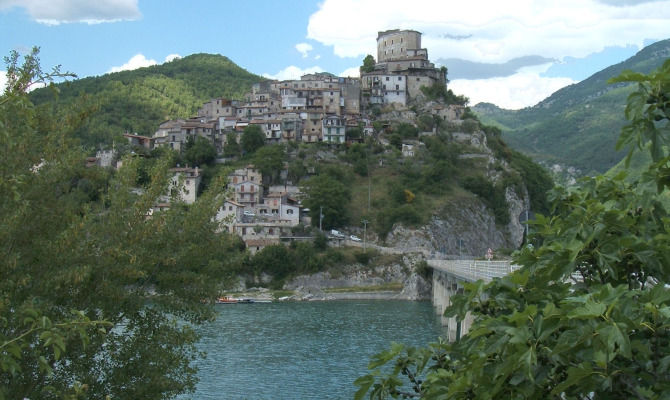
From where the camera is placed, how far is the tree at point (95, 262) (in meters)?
9.70

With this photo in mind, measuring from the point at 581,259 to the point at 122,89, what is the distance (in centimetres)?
12669

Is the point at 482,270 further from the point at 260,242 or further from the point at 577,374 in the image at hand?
the point at 260,242

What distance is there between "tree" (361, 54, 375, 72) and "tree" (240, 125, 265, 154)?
24283 millimetres

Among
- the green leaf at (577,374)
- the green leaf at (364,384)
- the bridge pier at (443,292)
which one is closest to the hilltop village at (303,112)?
the bridge pier at (443,292)

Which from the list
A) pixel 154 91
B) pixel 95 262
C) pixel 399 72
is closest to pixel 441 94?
pixel 399 72

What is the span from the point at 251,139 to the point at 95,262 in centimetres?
7206

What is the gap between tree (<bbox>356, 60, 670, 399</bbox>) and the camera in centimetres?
316

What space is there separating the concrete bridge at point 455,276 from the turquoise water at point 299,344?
107 centimetres

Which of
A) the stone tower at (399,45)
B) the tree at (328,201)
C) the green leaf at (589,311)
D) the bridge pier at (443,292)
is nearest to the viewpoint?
the green leaf at (589,311)

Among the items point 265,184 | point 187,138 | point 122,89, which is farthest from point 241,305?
point 122,89

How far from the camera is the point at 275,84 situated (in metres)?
97.9

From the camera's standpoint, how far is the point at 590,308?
3088mm

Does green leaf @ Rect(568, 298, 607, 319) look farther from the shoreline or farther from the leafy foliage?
the leafy foliage

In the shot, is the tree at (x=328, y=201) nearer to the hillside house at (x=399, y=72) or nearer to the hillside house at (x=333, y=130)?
the hillside house at (x=333, y=130)
